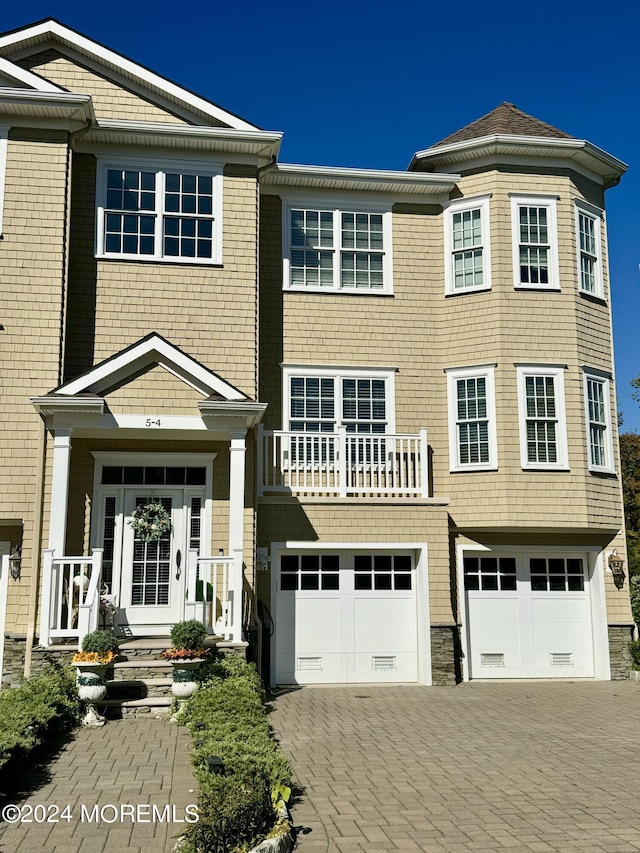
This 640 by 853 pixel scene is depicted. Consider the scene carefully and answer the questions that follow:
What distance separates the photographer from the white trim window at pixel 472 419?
15438mm

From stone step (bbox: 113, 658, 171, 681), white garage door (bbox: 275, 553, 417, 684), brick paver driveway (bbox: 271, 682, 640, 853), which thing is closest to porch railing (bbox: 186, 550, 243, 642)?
stone step (bbox: 113, 658, 171, 681)

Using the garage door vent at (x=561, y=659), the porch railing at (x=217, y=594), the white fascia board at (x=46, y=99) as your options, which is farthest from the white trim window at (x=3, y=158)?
the garage door vent at (x=561, y=659)

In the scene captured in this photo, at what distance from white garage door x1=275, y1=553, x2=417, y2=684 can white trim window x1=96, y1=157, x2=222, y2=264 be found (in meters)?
5.84

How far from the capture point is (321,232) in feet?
53.4

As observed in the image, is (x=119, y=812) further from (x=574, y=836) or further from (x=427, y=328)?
(x=427, y=328)

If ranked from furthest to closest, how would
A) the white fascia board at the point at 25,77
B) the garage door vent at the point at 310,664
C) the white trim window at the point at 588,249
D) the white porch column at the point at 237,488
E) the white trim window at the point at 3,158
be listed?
1. the white trim window at the point at 588,249
2. the garage door vent at the point at 310,664
3. the white fascia board at the point at 25,77
4. the white trim window at the point at 3,158
5. the white porch column at the point at 237,488

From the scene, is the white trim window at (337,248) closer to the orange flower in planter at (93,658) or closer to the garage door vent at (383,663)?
the garage door vent at (383,663)

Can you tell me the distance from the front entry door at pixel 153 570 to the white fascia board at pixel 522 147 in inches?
333

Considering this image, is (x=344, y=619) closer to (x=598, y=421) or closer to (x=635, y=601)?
(x=635, y=601)

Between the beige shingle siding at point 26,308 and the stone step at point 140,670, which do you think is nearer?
the stone step at point 140,670

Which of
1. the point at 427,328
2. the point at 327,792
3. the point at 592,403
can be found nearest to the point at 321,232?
the point at 427,328

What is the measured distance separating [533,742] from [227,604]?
496 cm

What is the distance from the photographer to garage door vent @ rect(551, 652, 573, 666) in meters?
15.4

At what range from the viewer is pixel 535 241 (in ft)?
52.9
